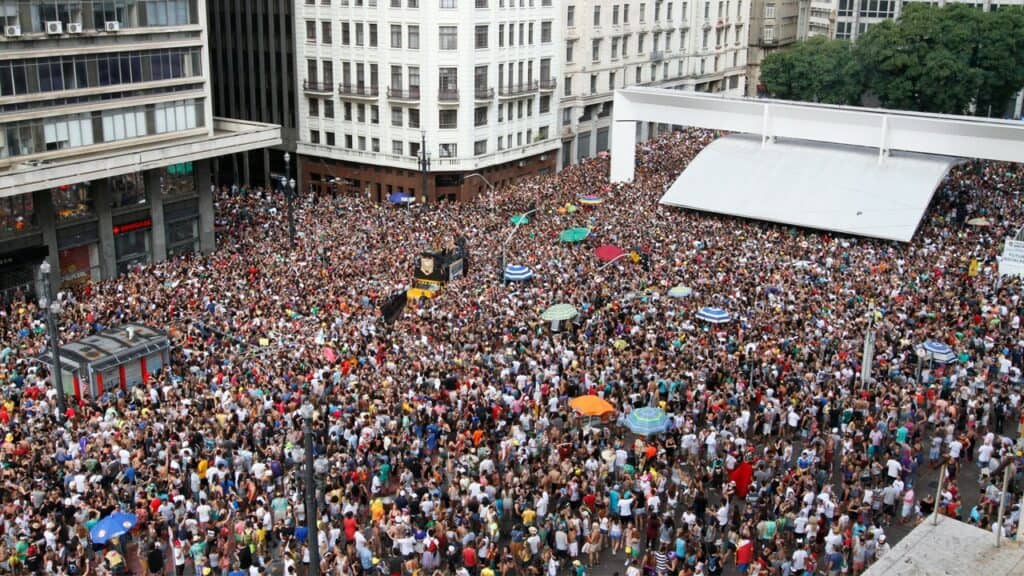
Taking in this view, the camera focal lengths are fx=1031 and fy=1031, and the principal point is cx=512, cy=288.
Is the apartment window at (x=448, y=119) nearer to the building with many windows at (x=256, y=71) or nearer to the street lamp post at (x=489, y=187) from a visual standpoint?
the street lamp post at (x=489, y=187)

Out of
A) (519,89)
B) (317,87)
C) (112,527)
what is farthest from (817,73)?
(112,527)

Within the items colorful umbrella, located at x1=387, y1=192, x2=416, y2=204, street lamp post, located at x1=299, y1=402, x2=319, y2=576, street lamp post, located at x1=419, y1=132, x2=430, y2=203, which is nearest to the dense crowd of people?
street lamp post, located at x1=299, y1=402, x2=319, y2=576

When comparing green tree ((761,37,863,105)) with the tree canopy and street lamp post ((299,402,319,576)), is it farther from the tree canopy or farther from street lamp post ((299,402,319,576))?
street lamp post ((299,402,319,576))

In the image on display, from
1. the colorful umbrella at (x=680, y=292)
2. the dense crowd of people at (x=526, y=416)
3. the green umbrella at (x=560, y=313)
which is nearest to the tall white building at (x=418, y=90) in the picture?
the dense crowd of people at (x=526, y=416)

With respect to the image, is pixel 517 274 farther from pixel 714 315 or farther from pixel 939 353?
pixel 939 353

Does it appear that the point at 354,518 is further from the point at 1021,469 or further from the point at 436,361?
the point at 1021,469
